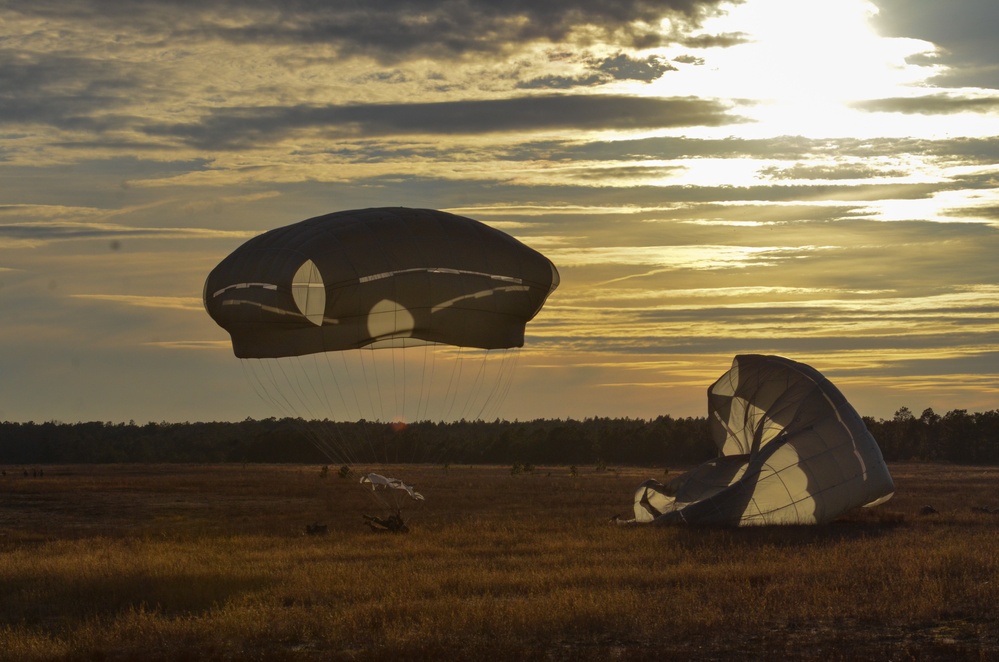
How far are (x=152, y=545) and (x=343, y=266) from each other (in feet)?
31.7

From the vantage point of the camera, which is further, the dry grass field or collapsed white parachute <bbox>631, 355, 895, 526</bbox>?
collapsed white parachute <bbox>631, 355, 895, 526</bbox>

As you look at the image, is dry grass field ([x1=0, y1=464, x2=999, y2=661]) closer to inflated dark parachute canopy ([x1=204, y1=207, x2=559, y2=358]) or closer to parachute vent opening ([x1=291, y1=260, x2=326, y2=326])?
inflated dark parachute canopy ([x1=204, y1=207, x2=559, y2=358])

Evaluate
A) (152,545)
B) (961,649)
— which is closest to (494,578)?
(961,649)

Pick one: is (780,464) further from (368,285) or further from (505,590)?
(368,285)

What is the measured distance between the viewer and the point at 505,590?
19.8 metres

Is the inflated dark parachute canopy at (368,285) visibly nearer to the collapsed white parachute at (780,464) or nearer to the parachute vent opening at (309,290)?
the parachute vent opening at (309,290)

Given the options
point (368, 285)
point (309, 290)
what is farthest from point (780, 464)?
point (309, 290)

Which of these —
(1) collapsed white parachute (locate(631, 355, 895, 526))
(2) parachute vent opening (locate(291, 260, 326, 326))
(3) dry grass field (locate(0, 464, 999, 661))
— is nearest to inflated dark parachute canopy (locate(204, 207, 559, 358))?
(2) parachute vent opening (locate(291, 260, 326, 326))

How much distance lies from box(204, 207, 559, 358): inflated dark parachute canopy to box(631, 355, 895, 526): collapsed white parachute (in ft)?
28.7

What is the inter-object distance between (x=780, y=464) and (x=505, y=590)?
12.9m

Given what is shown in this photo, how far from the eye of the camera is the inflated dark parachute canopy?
23828 millimetres

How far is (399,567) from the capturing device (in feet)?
73.9

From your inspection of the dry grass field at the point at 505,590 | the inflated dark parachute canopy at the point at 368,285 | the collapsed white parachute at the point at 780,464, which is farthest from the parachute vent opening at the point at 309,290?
the collapsed white parachute at the point at 780,464

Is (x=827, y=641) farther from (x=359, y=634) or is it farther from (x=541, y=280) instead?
(x=541, y=280)
